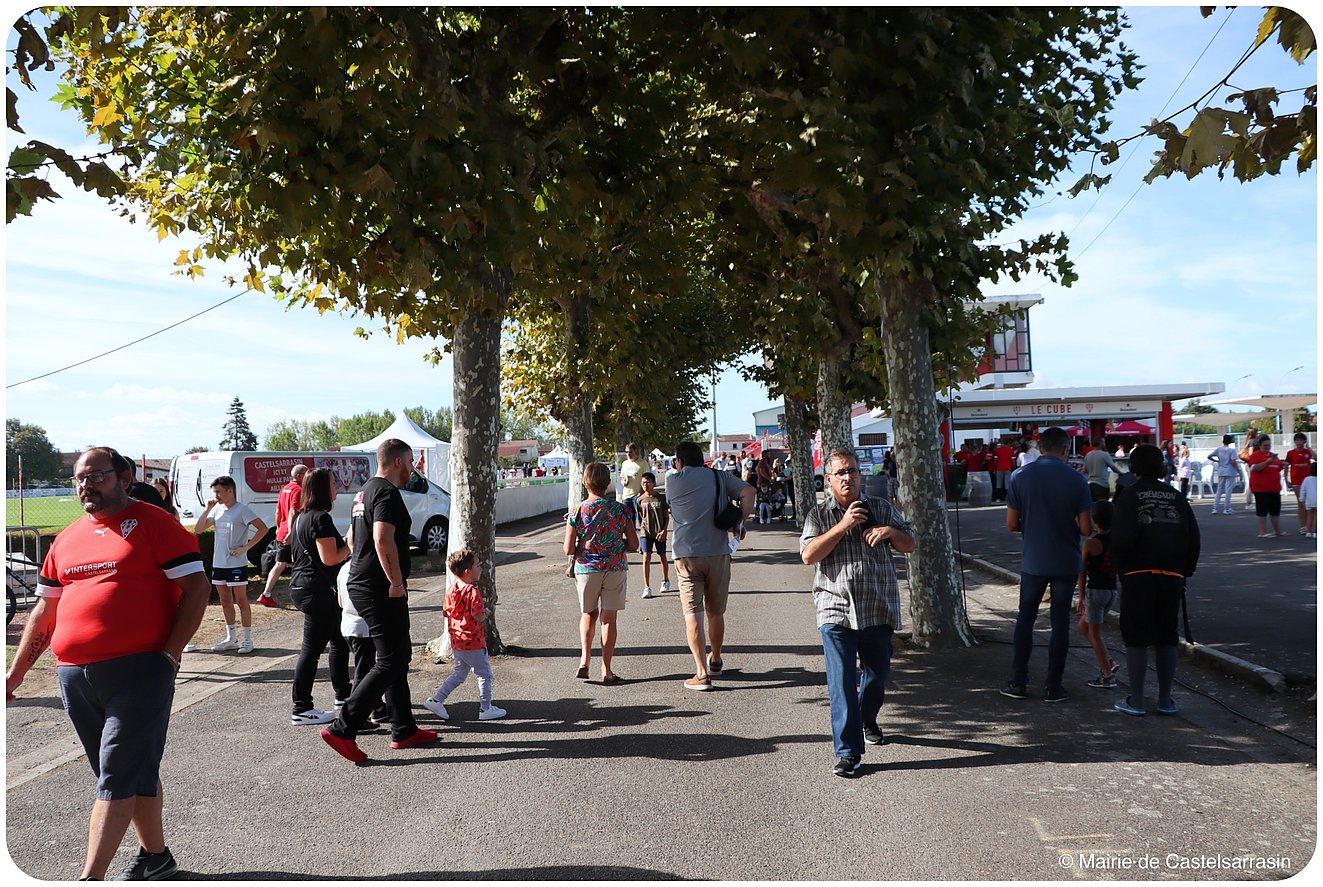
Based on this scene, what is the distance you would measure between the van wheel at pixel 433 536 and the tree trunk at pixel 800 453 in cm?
893

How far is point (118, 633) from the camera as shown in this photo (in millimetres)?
3873

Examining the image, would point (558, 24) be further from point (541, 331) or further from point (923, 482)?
point (541, 331)

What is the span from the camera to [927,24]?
7191mm

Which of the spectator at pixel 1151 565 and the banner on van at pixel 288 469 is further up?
the banner on van at pixel 288 469

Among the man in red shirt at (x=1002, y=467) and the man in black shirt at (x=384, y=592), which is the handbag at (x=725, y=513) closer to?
the man in black shirt at (x=384, y=592)

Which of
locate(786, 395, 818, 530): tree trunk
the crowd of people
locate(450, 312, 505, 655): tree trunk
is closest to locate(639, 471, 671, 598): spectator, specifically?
locate(450, 312, 505, 655): tree trunk

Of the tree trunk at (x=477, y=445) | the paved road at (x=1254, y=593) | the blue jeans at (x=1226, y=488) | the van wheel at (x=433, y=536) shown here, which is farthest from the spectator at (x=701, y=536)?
the blue jeans at (x=1226, y=488)

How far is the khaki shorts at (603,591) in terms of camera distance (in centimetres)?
763

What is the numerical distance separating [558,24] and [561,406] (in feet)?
33.8

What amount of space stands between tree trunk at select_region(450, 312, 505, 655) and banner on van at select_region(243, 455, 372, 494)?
770 cm

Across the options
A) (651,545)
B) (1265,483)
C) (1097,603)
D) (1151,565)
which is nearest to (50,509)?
(651,545)

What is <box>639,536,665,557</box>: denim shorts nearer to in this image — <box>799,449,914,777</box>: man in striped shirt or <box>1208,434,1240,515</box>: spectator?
<box>799,449,914,777</box>: man in striped shirt

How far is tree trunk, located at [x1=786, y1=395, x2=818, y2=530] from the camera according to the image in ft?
77.2

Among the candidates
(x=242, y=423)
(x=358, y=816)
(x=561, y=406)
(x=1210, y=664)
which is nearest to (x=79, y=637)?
(x=358, y=816)
